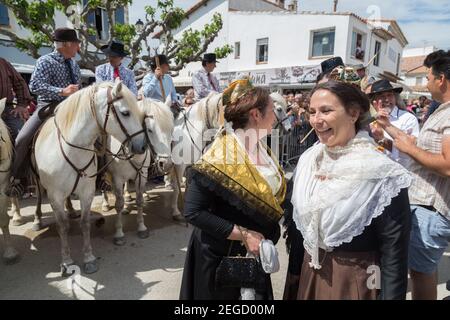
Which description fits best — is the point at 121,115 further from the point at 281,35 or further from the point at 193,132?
the point at 281,35

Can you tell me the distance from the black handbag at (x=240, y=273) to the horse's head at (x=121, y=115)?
2.09m

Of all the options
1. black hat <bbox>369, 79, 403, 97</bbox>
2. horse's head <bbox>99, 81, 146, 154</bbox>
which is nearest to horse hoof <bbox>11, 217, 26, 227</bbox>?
horse's head <bbox>99, 81, 146, 154</bbox>

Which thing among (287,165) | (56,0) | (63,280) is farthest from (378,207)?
(56,0)

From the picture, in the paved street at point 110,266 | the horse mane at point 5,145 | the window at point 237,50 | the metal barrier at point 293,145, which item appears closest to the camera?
the paved street at point 110,266

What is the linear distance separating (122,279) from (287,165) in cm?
662

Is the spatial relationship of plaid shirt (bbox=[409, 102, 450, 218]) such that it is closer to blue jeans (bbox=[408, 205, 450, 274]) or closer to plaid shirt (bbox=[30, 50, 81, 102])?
blue jeans (bbox=[408, 205, 450, 274])

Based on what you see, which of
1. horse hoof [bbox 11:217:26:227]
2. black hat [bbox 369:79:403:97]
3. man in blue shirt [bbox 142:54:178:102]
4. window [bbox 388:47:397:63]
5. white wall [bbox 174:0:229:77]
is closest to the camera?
black hat [bbox 369:79:403:97]

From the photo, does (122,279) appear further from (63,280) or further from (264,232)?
(264,232)

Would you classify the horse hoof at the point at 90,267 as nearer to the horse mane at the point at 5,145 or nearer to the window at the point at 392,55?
the horse mane at the point at 5,145

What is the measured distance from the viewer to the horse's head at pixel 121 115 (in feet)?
9.89

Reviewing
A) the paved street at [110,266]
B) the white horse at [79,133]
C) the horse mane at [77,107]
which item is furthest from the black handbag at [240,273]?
the horse mane at [77,107]

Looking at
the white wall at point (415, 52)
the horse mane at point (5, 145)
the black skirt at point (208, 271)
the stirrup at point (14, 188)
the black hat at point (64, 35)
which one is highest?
the white wall at point (415, 52)

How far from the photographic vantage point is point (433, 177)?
6.37 feet

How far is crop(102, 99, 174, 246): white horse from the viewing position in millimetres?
3664
